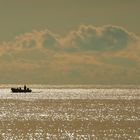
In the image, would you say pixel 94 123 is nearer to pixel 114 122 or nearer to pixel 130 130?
pixel 114 122

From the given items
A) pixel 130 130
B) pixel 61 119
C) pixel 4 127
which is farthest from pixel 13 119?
pixel 130 130

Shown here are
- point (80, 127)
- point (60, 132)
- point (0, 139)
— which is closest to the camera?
point (0, 139)

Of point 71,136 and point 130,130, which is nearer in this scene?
point 71,136

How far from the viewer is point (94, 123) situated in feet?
377

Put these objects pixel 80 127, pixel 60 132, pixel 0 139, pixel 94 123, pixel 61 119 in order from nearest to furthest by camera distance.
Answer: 1. pixel 0 139
2. pixel 60 132
3. pixel 80 127
4. pixel 94 123
5. pixel 61 119

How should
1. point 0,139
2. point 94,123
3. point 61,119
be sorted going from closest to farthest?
point 0,139
point 94,123
point 61,119

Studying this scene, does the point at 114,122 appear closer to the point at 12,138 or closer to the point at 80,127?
the point at 80,127

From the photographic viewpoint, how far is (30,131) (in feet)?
329

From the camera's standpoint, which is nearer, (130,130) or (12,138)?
(12,138)

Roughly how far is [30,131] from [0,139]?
14.2m

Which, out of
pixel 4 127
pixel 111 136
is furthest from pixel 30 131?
pixel 111 136

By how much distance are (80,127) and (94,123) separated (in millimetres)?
8820

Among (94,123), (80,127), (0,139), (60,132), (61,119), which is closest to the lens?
(0,139)

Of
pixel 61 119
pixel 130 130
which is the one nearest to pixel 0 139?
pixel 130 130
